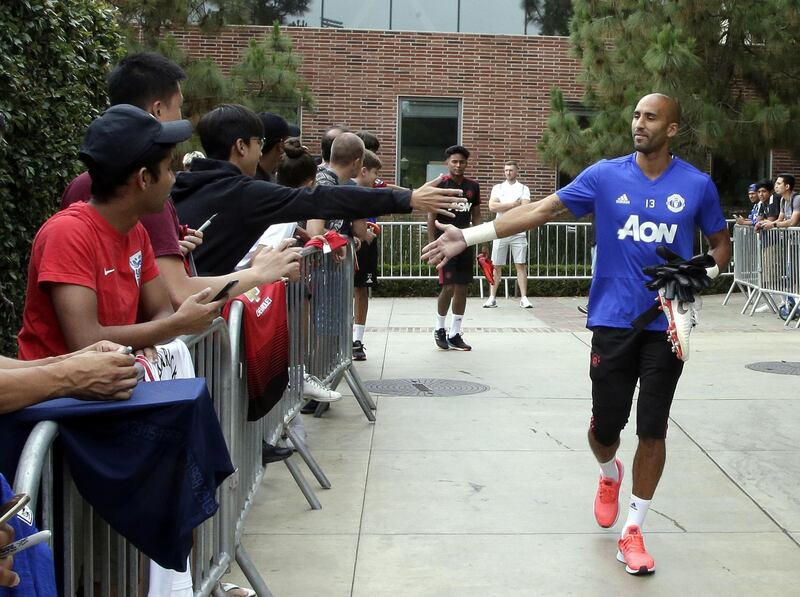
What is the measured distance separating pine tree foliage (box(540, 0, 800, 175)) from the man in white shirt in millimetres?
1095

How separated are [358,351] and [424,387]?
159 cm

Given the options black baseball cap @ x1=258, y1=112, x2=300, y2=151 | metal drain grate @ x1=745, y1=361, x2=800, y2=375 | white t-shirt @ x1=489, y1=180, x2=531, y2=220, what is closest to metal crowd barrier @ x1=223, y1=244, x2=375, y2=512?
black baseball cap @ x1=258, y1=112, x2=300, y2=151

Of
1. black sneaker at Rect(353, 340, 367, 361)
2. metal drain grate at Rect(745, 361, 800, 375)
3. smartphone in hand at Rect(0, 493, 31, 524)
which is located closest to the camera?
smartphone in hand at Rect(0, 493, 31, 524)

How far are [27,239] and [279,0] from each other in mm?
15506

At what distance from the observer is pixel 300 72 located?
69.2ft

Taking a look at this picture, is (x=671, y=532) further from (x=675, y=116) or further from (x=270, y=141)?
(x=270, y=141)

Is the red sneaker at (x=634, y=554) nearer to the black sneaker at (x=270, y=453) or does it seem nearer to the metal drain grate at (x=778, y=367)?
the black sneaker at (x=270, y=453)

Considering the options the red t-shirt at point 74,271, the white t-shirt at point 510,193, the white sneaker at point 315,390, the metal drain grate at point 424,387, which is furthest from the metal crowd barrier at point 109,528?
the white t-shirt at point 510,193

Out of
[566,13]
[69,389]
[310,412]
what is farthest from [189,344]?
[566,13]

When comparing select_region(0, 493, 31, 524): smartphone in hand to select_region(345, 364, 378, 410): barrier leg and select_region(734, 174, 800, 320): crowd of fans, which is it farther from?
select_region(734, 174, 800, 320): crowd of fans

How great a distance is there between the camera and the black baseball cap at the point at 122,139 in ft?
10.6

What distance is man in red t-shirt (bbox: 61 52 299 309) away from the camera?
12.6ft

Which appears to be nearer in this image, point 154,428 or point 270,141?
point 154,428

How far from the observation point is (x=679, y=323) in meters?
4.74
